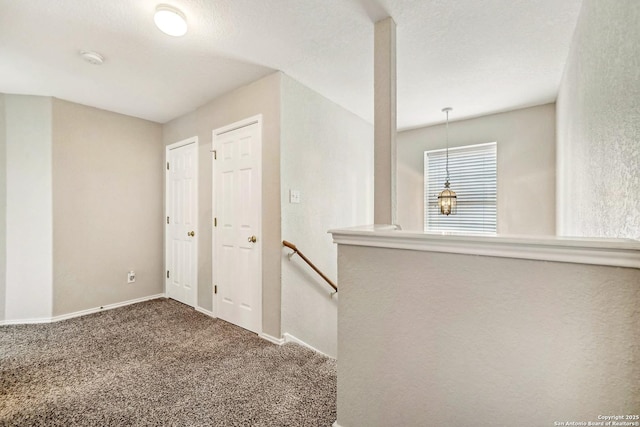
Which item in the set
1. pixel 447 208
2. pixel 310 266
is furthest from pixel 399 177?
pixel 310 266

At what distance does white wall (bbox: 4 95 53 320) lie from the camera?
2934mm

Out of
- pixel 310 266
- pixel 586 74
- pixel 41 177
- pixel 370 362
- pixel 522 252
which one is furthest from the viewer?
pixel 41 177

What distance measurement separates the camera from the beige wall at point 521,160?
325cm

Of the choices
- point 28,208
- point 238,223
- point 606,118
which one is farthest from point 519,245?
point 28,208

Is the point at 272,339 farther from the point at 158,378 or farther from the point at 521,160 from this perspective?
the point at 521,160

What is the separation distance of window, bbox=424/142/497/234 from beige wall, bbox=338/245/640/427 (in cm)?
283

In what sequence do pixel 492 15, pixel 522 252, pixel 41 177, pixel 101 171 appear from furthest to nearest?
pixel 101 171, pixel 41 177, pixel 492 15, pixel 522 252

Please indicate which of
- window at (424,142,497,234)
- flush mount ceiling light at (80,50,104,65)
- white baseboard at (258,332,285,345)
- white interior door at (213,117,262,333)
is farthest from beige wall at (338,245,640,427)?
window at (424,142,497,234)

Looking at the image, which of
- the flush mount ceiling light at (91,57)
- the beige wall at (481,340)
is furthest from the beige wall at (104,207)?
the beige wall at (481,340)

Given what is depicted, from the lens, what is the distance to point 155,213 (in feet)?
12.9

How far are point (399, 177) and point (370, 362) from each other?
3482 millimetres

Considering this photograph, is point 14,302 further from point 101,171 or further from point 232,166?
point 232,166

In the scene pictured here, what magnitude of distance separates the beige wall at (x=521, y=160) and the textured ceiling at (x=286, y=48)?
12.0 inches

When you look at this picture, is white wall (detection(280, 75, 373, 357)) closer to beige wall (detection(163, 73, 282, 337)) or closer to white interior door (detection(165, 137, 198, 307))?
beige wall (detection(163, 73, 282, 337))
